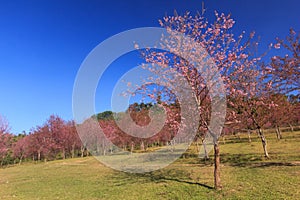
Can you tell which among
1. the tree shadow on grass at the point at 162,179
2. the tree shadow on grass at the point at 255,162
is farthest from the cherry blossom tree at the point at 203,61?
the tree shadow on grass at the point at 255,162

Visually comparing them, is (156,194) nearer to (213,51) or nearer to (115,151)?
(213,51)

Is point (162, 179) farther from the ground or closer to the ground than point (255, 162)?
farther from the ground

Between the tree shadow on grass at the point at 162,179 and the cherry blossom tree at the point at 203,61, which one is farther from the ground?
the cherry blossom tree at the point at 203,61

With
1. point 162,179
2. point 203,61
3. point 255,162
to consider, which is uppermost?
point 203,61

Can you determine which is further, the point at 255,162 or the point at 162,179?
the point at 255,162

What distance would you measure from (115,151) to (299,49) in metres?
46.1

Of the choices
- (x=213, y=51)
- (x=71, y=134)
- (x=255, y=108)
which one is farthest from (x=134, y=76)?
(x=71, y=134)

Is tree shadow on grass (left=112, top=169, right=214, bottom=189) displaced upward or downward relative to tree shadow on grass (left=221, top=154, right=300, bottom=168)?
upward

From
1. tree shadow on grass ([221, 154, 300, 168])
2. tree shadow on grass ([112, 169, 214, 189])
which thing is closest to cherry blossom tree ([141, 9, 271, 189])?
tree shadow on grass ([112, 169, 214, 189])

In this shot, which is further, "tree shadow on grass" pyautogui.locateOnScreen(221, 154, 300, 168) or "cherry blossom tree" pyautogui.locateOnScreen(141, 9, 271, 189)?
"tree shadow on grass" pyautogui.locateOnScreen(221, 154, 300, 168)

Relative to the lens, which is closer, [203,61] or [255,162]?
[203,61]

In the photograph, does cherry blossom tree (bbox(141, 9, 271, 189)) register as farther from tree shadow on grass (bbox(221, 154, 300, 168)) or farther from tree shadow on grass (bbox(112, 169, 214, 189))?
tree shadow on grass (bbox(221, 154, 300, 168))

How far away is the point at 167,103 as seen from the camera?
9.54 m

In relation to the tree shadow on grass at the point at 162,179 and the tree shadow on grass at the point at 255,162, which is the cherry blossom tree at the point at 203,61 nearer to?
the tree shadow on grass at the point at 162,179
